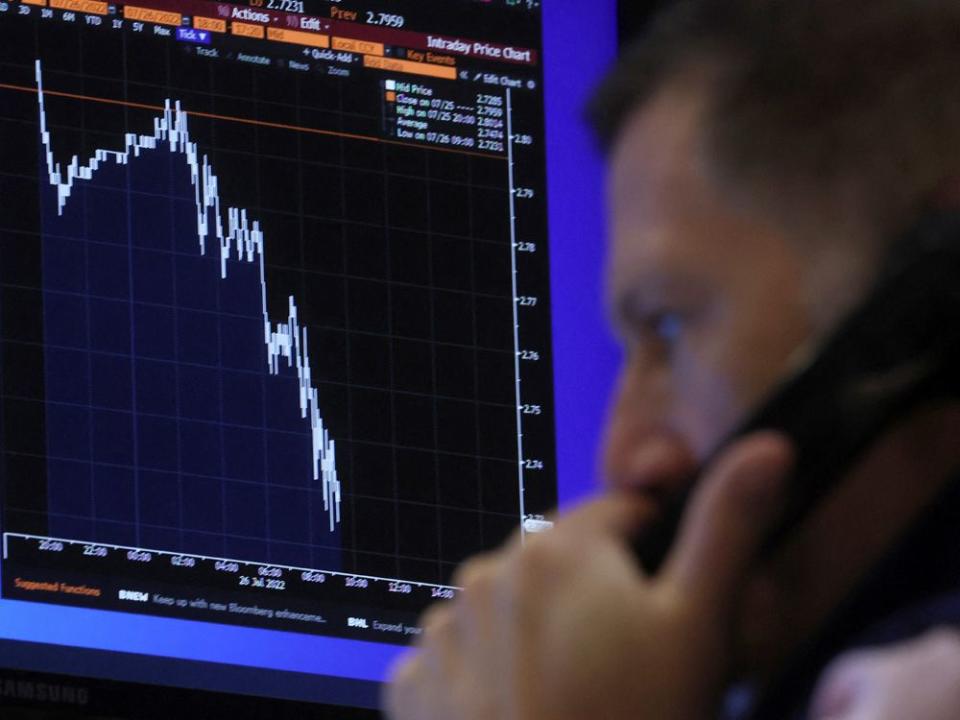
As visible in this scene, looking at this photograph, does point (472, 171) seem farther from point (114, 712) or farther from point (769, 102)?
point (769, 102)

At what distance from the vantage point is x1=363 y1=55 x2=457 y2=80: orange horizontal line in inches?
60.9

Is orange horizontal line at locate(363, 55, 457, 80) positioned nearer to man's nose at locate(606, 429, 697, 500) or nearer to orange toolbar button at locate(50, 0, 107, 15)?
orange toolbar button at locate(50, 0, 107, 15)

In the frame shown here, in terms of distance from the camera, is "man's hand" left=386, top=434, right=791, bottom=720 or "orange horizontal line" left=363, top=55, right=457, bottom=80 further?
"orange horizontal line" left=363, top=55, right=457, bottom=80

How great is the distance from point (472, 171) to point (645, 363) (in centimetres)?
58

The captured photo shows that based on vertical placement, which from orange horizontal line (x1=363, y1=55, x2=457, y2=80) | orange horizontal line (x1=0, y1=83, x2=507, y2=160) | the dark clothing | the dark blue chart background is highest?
orange horizontal line (x1=363, y1=55, x2=457, y2=80)

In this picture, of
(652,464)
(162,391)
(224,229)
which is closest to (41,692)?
(162,391)

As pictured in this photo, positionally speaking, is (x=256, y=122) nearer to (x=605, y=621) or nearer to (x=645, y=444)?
(x=645, y=444)

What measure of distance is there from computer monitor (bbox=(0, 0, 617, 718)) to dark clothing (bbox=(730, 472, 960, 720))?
59 cm

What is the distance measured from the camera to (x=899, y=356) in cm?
91

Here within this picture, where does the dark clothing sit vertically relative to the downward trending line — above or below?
below

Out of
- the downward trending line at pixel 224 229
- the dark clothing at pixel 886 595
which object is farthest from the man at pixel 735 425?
the downward trending line at pixel 224 229

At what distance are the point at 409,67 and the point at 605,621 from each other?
755 mm

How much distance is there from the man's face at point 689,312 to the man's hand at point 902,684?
0.15 m

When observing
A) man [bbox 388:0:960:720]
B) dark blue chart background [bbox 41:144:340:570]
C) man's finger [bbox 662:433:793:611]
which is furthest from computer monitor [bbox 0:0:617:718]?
man's finger [bbox 662:433:793:611]
